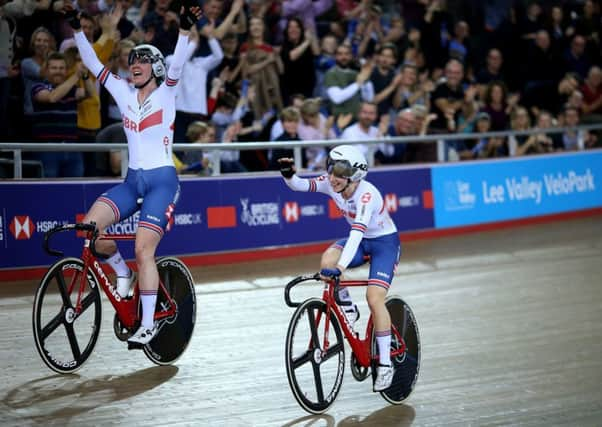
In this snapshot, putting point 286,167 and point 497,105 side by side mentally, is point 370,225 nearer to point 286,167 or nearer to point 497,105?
point 286,167

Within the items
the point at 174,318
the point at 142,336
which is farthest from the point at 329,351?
the point at 174,318

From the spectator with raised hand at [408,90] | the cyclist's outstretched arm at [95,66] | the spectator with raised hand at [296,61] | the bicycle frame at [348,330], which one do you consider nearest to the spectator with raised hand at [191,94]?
the spectator with raised hand at [296,61]

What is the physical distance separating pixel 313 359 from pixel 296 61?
7547mm

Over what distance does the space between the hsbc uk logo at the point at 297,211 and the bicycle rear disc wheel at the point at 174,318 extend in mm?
4541

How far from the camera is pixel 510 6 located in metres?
18.5

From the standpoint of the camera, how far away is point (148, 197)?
7098 millimetres

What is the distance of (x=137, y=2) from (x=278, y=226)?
3.24 m

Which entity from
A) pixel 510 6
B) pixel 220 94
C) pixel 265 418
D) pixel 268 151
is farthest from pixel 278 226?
pixel 510 6

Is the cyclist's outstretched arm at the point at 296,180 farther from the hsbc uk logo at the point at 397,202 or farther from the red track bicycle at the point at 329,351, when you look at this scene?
the hsbc uk logo at the point at 397,202

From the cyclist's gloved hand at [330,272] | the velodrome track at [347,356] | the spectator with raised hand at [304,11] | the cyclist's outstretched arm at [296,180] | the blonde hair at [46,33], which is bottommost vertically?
the velodrome track at [347,356]

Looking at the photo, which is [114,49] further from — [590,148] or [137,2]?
[590,148]

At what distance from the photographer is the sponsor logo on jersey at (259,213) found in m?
11.6

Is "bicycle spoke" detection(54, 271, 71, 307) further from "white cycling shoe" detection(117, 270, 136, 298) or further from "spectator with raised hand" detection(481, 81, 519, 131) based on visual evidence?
"spectator with raised hand" detection(481, 81, 519, 131)

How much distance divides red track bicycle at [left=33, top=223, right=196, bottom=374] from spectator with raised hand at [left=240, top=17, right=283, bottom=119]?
5659 millimetres
